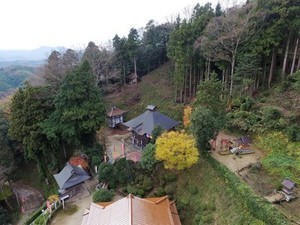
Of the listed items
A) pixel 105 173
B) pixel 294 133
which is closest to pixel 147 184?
pixel 105 173

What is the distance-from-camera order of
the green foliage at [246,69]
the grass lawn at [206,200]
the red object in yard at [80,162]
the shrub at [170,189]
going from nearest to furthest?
the grass lawn at [206,200], the shrub at [170,189], the green foliage at [246,69], the red object in yard at [80,162]

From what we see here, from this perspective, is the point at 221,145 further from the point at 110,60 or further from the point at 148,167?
the point at 110,60

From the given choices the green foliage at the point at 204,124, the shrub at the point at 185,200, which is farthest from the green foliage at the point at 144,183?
the green foliage at the point at 204,124

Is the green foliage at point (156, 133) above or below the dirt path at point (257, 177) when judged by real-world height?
above

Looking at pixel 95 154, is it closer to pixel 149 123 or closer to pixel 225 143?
pixel 149 123

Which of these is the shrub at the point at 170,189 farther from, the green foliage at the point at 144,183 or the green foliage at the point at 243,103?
the green foliage at the point at 243,103

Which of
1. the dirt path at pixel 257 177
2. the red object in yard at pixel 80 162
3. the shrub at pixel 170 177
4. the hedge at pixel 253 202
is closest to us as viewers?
the hedge at pixel 253 202
